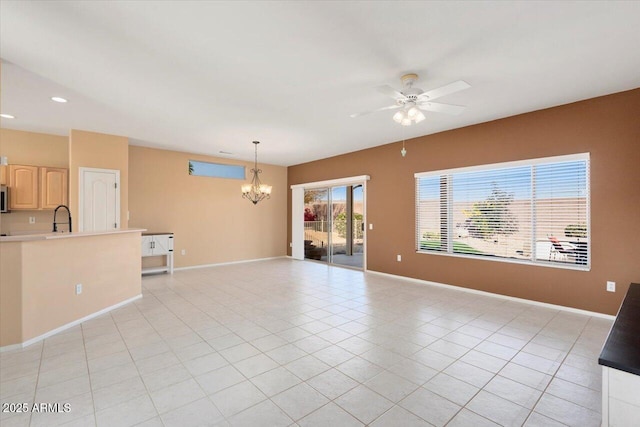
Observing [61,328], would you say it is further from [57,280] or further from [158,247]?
[158,247]

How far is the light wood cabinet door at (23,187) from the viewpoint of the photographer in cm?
492

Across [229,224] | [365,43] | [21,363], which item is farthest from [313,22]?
[229,224]

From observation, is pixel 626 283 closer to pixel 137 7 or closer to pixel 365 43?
pixel 365 43

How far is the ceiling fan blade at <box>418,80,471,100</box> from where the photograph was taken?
260 centimetres

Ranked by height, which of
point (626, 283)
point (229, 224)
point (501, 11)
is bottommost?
point (626, 283)

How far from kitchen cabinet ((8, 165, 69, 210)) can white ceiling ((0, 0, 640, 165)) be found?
1053mm

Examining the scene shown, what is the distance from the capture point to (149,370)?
2.47 m

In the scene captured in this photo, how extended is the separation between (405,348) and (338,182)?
4962 millimetres

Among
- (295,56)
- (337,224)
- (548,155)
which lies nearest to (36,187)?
(295,56)

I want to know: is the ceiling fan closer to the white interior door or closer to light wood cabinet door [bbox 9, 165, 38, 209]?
the white interior door

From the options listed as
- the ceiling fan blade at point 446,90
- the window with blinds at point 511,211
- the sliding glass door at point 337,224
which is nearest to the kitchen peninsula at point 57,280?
the ceiling fan blade at point 446,90

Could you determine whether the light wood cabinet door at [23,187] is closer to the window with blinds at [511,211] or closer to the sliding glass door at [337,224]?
the sliding glass door at [337,224]

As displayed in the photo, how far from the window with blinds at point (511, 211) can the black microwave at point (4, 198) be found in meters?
7.42

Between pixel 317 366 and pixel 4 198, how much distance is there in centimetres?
604
